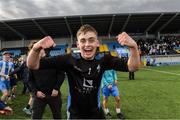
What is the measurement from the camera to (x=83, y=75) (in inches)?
181

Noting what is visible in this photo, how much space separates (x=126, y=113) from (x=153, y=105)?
6.14 feet

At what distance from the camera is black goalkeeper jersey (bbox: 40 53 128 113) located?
4.58 metres

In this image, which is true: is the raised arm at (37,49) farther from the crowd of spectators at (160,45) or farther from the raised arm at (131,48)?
the crowd of spectators at (160,45)

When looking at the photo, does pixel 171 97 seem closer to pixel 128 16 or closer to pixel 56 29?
pixel 128 16

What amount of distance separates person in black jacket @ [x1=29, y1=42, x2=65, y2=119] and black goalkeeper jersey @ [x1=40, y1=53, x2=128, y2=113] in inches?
114

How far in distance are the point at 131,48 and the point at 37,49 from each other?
3.45ft

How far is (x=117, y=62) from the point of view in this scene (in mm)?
4695

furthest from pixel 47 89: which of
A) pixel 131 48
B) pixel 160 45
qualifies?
pixel 160 45

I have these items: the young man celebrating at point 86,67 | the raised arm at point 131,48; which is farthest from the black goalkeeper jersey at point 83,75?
the raised arm at point 131,48

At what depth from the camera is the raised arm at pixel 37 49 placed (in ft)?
13.6

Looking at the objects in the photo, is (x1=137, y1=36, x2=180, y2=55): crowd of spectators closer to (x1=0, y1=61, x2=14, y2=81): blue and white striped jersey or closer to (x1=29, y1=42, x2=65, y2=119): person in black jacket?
(x1=0, y1=61, x2=14, y2=81): blue and white striped jersey

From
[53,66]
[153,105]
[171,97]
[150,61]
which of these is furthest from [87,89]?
[150,61]

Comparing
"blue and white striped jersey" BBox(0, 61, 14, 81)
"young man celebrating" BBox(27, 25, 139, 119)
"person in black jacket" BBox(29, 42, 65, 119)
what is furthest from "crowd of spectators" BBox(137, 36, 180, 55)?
"young man celebrating" BBox(27, 25, 139, 119)

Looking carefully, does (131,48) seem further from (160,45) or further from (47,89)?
(160,45)
